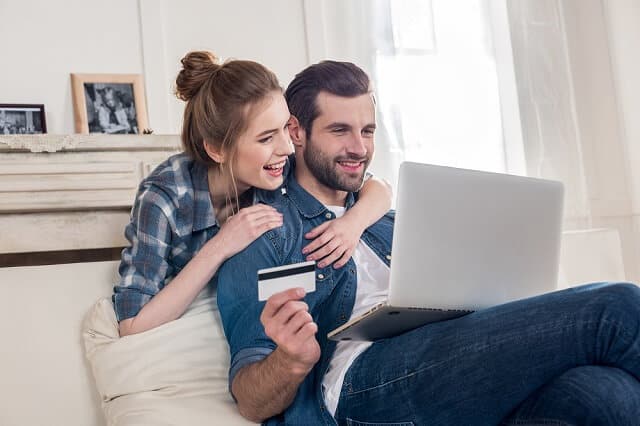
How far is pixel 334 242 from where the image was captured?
1.60 metres

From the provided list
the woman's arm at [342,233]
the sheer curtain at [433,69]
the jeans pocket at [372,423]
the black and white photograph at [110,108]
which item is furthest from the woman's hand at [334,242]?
the sheer curtain at [433,69]

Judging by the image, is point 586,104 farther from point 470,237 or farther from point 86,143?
point 470,237

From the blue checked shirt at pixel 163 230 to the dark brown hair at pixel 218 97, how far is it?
79mm

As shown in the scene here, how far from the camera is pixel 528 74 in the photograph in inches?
136

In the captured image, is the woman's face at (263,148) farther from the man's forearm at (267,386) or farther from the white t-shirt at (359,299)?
the man's forearm at (267,386)

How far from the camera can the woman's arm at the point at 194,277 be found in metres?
1.56

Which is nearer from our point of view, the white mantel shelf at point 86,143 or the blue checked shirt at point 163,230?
the blue checked shirt at point 163,230

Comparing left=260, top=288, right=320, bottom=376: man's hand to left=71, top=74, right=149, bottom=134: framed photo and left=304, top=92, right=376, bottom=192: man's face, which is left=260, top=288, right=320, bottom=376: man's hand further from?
left=71, top=74, right=149, bottom=134: framed photo

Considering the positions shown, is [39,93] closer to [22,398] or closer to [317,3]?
[317,3]

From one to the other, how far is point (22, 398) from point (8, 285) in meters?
0.24

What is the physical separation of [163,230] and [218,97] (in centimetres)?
31

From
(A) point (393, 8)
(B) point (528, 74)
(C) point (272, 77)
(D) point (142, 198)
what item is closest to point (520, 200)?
(C) point (272, 77)

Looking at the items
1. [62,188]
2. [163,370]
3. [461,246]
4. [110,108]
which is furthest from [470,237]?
[110,108]

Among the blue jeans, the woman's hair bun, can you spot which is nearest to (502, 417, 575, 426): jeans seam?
the blue jeans
